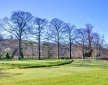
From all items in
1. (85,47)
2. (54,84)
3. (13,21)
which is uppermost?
(13,21)

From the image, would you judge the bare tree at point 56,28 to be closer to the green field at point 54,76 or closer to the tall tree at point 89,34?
the tall tree at point 89,34

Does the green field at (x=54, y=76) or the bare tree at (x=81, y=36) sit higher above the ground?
the bare tree at (x=81, y=36)

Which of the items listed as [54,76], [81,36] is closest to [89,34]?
[81,36]

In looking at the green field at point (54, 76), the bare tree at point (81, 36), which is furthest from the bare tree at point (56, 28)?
the green field at point (54, 76)

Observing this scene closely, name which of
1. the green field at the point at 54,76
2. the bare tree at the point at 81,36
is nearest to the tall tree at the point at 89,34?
the bare tree at the point at 81,36

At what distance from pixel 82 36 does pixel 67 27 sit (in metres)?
5.75

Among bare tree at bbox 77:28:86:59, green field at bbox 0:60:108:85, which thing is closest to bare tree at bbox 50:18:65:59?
bare tree at bbox 77:28:86:59

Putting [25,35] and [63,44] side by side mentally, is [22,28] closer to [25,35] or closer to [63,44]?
[25,35]

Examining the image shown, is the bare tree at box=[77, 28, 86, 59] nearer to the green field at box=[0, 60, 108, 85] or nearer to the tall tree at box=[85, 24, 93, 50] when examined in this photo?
the tall tree at box=[85, 24, 93, 50]

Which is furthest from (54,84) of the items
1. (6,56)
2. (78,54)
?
(78,54)

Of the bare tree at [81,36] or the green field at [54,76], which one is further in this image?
the bare tree at [81,36]

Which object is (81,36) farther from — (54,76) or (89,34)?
(54,76)

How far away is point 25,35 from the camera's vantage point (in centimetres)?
5194

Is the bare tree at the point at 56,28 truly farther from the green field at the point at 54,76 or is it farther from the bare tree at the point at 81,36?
the green field at the point at 54,76
